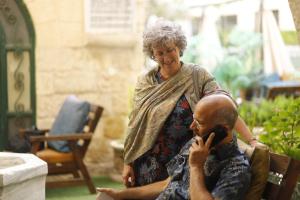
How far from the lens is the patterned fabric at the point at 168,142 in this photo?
285 cm

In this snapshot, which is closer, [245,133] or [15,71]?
[245,133]

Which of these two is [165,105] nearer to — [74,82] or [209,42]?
[74,82]

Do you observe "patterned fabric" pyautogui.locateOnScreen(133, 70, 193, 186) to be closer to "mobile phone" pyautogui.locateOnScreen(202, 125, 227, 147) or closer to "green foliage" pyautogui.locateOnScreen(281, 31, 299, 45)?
"mobile phone" pyautogui.locateOnScreen(202, 125, 227, 147)

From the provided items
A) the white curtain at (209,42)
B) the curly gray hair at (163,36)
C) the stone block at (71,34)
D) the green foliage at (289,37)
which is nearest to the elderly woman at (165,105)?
the curly gray hair at (163,36)

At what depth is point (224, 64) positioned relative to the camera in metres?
8.25

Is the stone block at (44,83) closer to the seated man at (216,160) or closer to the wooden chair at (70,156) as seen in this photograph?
the wooden chair at (70,156)

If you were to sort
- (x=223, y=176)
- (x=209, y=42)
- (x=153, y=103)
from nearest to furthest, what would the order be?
(x=223, y=176) < (x=153, y=103) < (x=209, y=42)

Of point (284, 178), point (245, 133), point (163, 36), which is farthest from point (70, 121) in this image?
point (284, 178)

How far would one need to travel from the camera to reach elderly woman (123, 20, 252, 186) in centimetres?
285

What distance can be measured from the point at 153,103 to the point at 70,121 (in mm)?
2231

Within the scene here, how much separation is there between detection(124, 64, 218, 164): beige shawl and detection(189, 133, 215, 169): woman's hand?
63 centimetres

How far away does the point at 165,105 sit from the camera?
286 cm

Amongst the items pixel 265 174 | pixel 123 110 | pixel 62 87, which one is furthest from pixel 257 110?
pixel 265 174

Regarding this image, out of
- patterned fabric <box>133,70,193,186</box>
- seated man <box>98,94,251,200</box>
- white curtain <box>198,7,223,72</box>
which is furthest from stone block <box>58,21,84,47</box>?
seated man <box>98,94,251,200</box>
